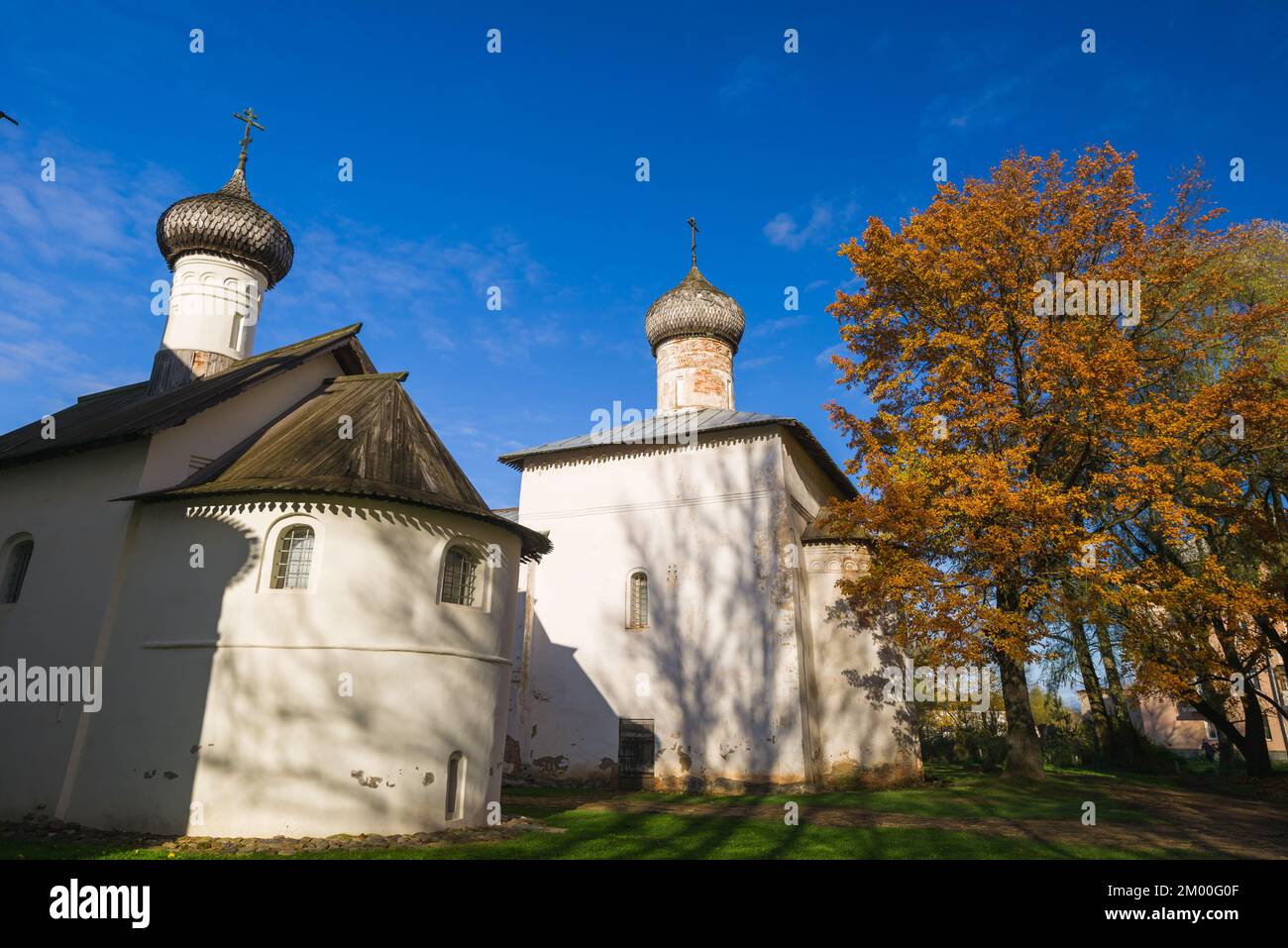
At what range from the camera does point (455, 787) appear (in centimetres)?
1084

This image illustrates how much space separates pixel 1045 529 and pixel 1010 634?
1.91 m

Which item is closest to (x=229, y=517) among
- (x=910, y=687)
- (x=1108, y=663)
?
(x=910, y=687)

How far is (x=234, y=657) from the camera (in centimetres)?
1012

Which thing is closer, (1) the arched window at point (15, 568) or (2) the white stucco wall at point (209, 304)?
(1) the arched window at point (15, 568)

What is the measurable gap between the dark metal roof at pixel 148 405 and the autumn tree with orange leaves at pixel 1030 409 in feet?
35.0

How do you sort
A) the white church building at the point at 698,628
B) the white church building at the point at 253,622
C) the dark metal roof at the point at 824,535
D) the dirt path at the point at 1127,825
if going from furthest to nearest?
1. the dark metal roof at the point at 824,535
2. the white church building at the point at 698,628
3. the white church building at the point at 253,622
4. the dirt path at the point at 1127,825

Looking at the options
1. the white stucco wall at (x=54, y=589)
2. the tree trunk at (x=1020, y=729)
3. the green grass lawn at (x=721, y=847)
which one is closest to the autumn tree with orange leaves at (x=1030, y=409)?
the tree trunk at (x=1020, y=729)

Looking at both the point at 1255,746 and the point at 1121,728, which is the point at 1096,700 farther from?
the point at 1255,746

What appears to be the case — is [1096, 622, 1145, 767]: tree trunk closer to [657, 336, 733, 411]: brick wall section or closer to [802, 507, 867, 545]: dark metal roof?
[802, 507, 867, 545]: dark metal roof

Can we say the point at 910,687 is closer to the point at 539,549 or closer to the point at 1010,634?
the point at 1010,634

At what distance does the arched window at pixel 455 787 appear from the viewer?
10688mm

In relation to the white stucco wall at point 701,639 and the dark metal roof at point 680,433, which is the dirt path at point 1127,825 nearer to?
the white stucco wall at point 701,639

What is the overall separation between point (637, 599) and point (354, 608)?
876cm

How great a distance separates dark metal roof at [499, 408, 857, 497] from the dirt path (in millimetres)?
8087
